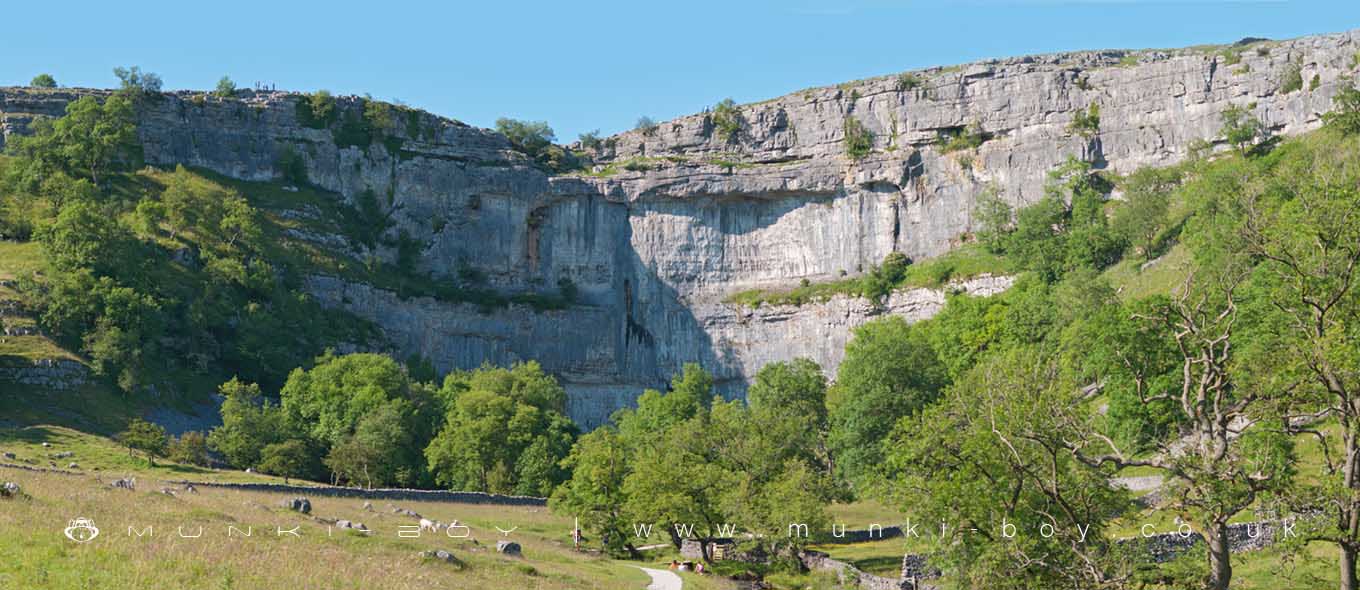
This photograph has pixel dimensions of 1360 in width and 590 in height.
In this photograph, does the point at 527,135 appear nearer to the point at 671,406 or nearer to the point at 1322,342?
the point at 671,406

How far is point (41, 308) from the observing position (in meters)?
64.1

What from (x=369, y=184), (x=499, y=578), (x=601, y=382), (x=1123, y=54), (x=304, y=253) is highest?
(x=1123, y=54)

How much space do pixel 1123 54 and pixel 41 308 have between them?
214 ft

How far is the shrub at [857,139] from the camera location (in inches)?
3508

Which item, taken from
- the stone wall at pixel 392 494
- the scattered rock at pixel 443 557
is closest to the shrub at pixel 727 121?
the stone wall at pixel 392 494

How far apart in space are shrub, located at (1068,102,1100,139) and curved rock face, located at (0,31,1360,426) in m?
0.30

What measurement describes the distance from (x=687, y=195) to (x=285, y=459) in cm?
4201

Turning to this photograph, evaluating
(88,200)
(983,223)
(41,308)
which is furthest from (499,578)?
(983,223)

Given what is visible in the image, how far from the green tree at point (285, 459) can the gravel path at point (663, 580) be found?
22738mm

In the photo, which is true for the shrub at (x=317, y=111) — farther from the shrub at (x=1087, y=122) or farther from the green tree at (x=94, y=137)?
the shrub at (x=1087, y=122)

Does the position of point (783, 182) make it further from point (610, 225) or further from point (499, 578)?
point (499, 578)

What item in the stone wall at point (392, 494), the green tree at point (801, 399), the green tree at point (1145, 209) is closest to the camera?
the stone wall at point (392, 494)

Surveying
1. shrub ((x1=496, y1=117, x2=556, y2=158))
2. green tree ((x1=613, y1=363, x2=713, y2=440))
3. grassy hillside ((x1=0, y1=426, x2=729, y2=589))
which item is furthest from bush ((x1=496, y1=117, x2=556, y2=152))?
grassy hillside ((x1=0, y1=426, x2=729, y2=589))

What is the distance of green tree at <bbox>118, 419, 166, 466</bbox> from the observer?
169 feet
